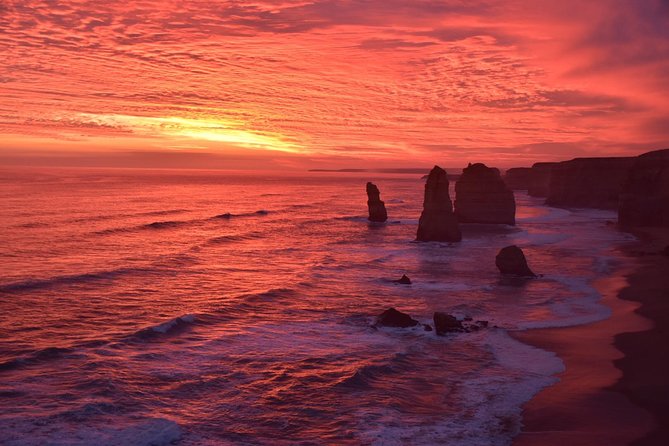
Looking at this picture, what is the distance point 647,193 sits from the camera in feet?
233

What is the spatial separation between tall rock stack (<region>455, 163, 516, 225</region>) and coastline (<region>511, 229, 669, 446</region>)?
136 ft

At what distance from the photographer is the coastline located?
15484 millimetres

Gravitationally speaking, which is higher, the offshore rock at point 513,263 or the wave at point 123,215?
the offshore rock at point 513,263

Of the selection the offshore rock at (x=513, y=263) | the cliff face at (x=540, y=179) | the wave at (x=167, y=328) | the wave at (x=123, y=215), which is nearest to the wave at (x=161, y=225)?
the wave at (x=123, y=215)

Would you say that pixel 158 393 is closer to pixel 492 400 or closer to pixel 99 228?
pixel 492 400

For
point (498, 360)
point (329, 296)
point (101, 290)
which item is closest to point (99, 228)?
point (101, 290)

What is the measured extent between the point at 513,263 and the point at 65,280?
2938 centimetres

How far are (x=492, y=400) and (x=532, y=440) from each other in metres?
2.89

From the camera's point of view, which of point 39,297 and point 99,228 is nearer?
point 39,297

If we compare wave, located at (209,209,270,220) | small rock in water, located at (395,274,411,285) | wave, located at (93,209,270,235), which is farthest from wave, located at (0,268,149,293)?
wave, located at (209,209,270,220)

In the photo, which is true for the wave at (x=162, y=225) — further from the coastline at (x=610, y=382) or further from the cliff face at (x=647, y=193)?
the cliff face at (x=647, y=193)

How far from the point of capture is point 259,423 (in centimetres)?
1645

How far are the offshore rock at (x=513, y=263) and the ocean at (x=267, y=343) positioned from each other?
48.2 inches

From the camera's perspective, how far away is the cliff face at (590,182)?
98.6 metres
